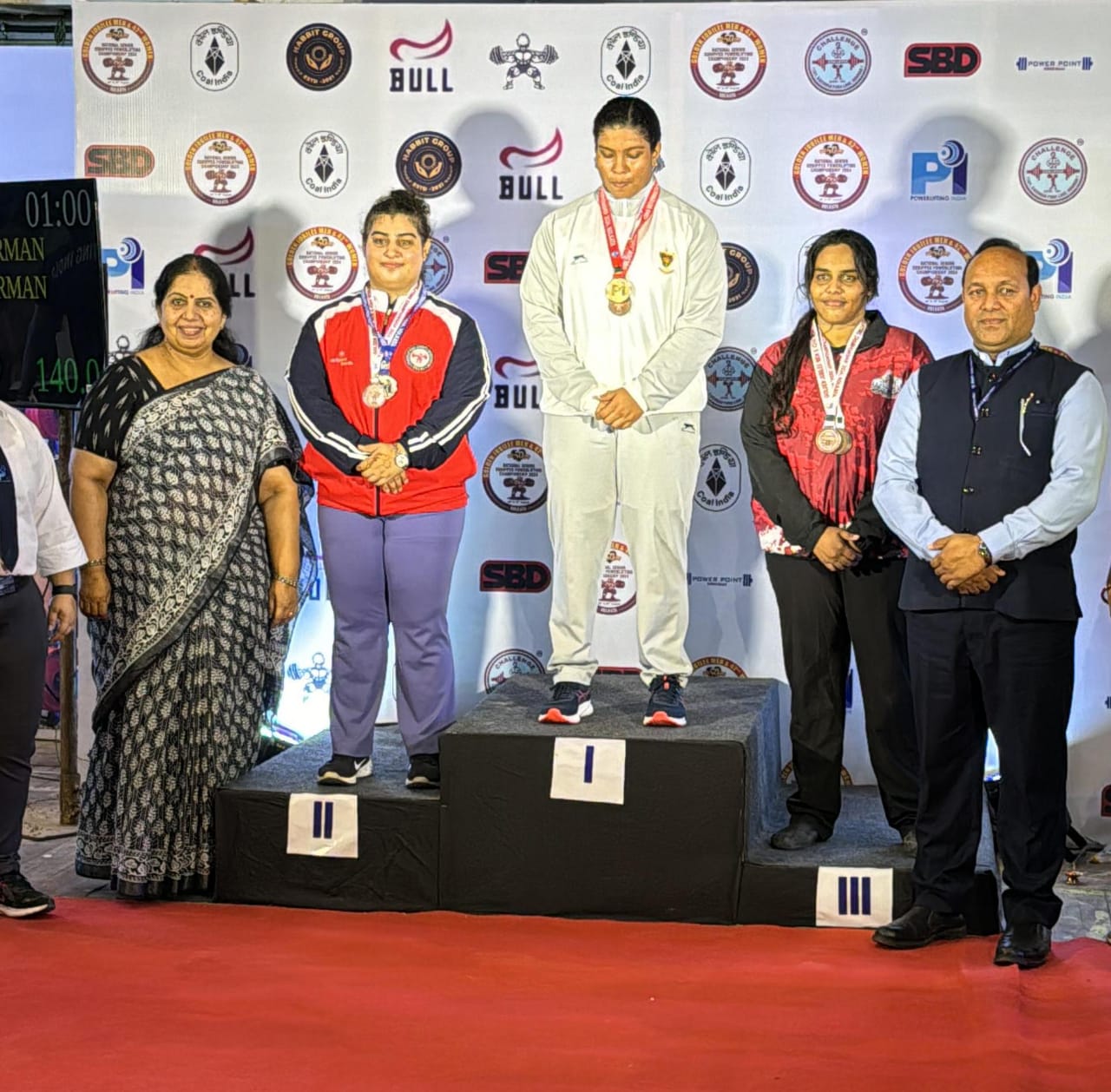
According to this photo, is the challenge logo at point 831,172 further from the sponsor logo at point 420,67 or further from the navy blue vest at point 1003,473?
the navy blue vest at point 1003,473

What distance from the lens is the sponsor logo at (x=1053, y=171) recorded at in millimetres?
4762

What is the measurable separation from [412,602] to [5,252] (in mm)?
1852

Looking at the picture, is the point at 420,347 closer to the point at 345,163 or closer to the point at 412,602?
the point at 412,602

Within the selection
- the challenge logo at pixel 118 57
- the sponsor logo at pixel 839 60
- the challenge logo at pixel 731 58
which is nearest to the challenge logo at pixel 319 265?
the challenge logo at pixel 118 57

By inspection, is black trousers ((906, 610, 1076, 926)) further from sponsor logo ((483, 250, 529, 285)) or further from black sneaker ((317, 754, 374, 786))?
sponsor logo ((483, 250, 529, 285))

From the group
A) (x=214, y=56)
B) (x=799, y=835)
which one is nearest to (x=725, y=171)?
(x=214, y=56)

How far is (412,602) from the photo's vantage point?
13.6 feet

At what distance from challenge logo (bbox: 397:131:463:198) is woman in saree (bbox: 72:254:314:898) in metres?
1.05

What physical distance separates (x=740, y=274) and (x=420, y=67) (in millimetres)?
1238

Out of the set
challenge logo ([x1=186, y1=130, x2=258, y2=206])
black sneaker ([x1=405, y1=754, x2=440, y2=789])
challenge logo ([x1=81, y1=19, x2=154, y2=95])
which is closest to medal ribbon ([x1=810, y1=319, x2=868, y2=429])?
black sneaker ([x1=405, y1=754, x2=440, y2=789])

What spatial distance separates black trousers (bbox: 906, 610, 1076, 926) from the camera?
136 inches

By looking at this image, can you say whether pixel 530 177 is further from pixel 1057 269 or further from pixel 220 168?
pixel 1057 269

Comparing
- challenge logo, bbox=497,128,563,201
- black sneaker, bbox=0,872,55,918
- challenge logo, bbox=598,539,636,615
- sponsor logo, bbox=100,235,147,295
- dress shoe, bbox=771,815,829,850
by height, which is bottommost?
black sneaker, bbox=0,872,55,918

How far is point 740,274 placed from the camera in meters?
4.92
